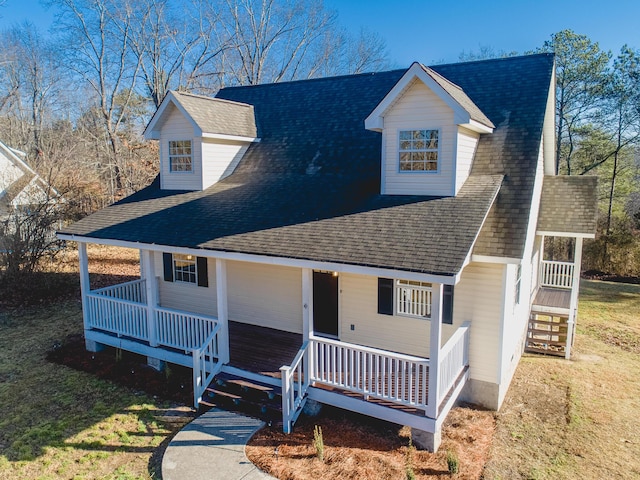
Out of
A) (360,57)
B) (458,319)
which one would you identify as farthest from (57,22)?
(458,319)

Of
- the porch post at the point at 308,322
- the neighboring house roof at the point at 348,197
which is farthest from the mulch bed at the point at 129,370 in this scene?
the neighboring house roof at the point at 348,197

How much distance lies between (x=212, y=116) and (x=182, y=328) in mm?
6089

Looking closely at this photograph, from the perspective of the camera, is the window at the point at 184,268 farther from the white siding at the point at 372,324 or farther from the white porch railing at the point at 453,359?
the white porch railing at the point at 453,359

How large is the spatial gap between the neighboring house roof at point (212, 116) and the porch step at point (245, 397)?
6570 millimetres

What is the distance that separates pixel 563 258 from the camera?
2809 cm

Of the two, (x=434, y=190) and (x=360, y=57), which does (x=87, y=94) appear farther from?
(x=434, y=190)

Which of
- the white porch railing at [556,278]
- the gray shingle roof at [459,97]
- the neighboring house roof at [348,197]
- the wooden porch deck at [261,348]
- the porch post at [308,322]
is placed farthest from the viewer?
the white porch railing at [556,278]

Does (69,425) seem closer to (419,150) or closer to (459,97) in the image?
(419,150)

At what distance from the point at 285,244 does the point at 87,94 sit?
34288 millimetres

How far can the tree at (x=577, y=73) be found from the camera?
2556cm

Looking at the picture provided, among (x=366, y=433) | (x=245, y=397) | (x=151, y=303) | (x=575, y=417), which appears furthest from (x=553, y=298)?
(x=151, y=303)

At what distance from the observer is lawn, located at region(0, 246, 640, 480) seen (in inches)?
298

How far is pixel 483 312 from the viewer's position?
9156 millimetres

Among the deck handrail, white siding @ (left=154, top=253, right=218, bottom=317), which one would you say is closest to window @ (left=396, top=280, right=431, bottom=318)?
the deck handrail
